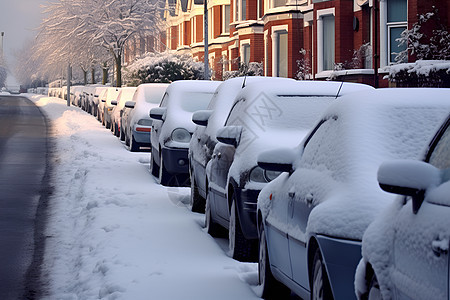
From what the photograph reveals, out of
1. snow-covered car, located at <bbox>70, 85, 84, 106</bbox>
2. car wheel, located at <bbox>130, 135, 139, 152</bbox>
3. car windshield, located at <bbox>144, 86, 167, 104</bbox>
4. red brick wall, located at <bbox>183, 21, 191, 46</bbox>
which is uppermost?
red brick wall, located at <bbox>183, 21, 191, 46</bbox>

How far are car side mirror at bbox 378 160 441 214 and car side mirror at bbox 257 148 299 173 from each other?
8.50ft

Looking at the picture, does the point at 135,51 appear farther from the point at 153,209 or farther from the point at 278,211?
the point at 278,211

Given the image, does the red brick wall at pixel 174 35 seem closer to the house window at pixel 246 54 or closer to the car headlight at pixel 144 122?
the house window at pixel 246 54

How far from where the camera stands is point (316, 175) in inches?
240

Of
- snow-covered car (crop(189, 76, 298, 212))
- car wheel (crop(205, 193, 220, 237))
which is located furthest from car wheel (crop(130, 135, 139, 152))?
car wheel (crop(205, 193, 220, 237))

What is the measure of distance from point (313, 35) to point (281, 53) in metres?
7.26

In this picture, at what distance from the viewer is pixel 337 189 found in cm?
549

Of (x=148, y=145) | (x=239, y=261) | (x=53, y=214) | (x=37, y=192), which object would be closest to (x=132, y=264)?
(x=239, y=261)

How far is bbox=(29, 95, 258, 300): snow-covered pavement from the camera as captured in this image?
296 inches

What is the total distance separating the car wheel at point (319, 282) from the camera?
536 cm

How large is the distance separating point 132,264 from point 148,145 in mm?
14249

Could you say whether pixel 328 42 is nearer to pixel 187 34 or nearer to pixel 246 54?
pixel 246 54

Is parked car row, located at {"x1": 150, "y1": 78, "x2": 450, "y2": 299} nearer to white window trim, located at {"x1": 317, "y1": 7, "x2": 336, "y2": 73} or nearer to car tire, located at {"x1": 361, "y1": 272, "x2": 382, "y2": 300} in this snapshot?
car tire, located at {"x1": 361, "y1": 272, "x2": 382, "y2": 300}

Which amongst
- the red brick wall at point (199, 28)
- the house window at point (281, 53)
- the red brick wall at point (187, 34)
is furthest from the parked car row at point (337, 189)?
the red brick wall at point (187, 34)
